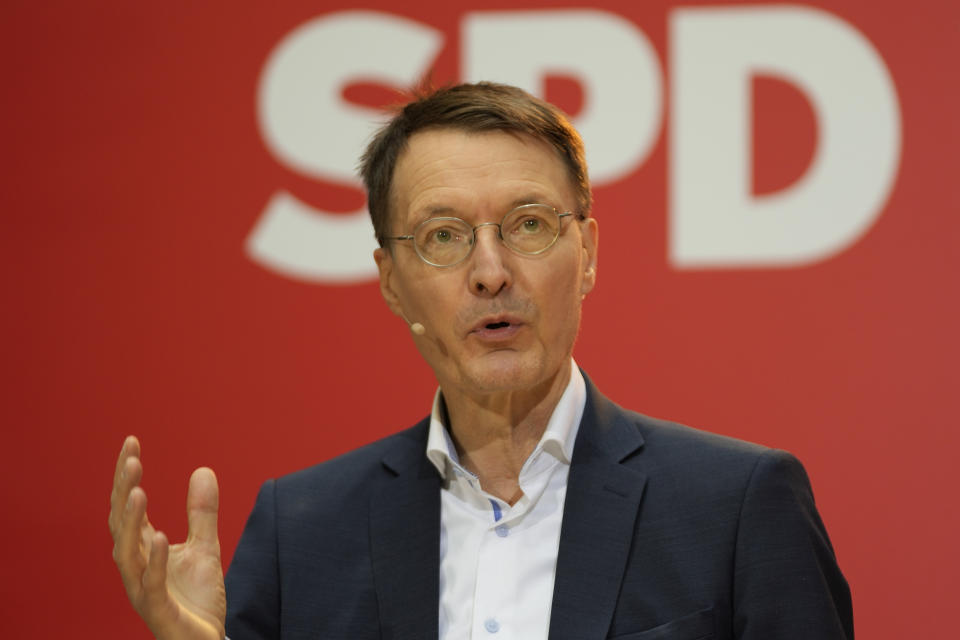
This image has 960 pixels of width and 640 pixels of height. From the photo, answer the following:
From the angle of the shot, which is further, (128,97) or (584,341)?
(128,97)

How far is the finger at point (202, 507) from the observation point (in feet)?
6.32

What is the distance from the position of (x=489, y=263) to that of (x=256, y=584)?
76cm

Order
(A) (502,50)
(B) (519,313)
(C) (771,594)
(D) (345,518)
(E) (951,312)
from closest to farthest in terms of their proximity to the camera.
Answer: (C) (771,594) < (B) (519,313) < (D) (345,518) < (E) (951,312) < (A) (502,50)

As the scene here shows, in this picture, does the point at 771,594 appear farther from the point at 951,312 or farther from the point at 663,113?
the point at 663,113

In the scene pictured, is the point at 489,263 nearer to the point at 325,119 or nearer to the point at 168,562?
the point at 168,562

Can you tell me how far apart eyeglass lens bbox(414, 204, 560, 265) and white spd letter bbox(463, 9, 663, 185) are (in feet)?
3.32

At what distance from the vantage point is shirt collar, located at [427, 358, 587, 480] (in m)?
2.15

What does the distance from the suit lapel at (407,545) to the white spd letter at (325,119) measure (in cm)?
104

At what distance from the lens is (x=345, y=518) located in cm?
226

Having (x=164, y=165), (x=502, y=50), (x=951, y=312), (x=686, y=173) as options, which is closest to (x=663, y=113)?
(x=686, y=173)

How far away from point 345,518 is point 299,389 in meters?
1.03

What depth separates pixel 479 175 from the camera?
213 cm

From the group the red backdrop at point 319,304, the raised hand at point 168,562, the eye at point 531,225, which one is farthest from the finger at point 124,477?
the red backdrop at point 319,304

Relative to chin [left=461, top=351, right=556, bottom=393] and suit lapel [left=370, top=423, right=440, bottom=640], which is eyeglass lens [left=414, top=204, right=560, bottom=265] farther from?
suit lapel [left=370, top=423, right=440, bottom=640]
